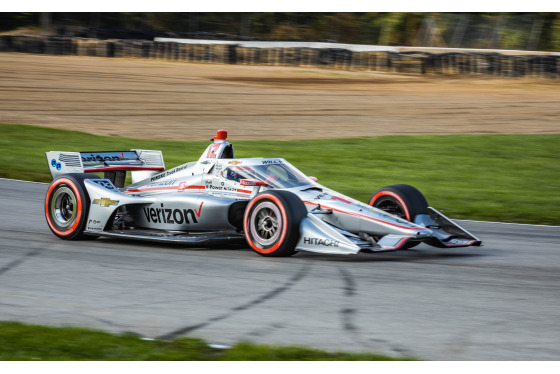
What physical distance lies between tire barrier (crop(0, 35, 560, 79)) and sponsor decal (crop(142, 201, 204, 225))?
34550mm

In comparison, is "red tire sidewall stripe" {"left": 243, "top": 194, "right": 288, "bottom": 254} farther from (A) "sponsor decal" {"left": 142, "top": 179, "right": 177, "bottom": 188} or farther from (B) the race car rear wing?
(B) the race car rear wing

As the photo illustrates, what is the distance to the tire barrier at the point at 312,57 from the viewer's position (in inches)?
1665

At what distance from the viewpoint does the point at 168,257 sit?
9555 mm

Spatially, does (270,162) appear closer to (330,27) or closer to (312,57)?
(312,57)

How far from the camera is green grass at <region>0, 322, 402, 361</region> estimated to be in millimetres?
5469

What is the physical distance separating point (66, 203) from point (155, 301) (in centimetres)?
414

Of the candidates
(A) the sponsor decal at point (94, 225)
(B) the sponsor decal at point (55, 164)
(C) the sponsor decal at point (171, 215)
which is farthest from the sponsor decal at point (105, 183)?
(B) the sponsor decal at point (55, 164)

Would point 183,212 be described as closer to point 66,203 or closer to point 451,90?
point 66,203

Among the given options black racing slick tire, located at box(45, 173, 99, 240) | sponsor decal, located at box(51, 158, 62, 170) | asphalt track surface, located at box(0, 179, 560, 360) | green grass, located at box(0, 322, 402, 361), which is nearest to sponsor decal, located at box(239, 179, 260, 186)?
asphalt track surface, located at box(0, 179, 560, 360)

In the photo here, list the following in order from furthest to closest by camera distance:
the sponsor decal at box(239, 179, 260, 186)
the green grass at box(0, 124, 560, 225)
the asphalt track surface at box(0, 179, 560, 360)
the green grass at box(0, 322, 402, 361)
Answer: the green grass at box(0, 124, 560, 225)
the sponsor decal at box(239, 179, 260, 186)
the asphalt track surface at box(0, 179, 560, 360)
the green grass at box(0, 322, 402, 361)

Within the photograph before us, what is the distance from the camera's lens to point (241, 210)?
9922mm

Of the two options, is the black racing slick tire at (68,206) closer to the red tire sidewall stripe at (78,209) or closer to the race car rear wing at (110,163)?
the red tire sidewall stripe at (78,209)

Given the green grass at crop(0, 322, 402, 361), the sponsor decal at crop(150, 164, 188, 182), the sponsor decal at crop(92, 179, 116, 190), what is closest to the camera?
the green grass at crop(0, 322, 402, 361)

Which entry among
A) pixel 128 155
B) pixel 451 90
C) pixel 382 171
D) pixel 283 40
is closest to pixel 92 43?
pixel 283 40
